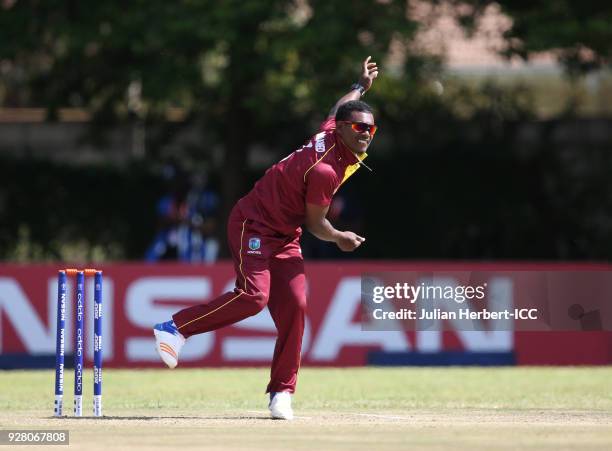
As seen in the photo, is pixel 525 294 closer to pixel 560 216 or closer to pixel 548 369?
pixel 548 369

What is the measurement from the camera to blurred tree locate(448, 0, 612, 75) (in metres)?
20.0

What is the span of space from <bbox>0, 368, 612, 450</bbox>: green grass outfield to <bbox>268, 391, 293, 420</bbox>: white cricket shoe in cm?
12

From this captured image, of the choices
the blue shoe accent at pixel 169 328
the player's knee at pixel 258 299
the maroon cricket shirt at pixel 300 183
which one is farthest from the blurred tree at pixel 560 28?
the blue shoe accent at pixel 169 328

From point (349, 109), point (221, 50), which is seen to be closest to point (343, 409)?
point (349, 109)

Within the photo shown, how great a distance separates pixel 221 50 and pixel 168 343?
1193 centimetres

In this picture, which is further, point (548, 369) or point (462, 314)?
point (548, 369)

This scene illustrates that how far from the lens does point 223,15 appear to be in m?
19.7

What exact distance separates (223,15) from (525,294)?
24.1ft

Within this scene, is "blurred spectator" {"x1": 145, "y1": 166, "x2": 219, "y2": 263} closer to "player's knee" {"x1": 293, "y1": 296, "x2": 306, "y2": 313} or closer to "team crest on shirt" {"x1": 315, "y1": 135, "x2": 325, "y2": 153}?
"player's knee" {"x1": 293, "y1": 296, "x2": 306, "y2": 313}

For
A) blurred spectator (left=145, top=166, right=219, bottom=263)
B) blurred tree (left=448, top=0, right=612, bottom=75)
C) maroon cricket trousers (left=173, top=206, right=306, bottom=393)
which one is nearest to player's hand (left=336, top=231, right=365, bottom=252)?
maroon cricket trousers (left=173, top=206, right=306, bottom=393)

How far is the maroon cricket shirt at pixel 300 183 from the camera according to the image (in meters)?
9.07

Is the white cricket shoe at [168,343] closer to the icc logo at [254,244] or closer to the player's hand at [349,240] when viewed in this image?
the icc logo at [254,244]

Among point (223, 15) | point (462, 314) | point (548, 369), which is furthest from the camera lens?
point (223, 15)

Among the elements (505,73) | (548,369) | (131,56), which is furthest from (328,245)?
(505,73)
